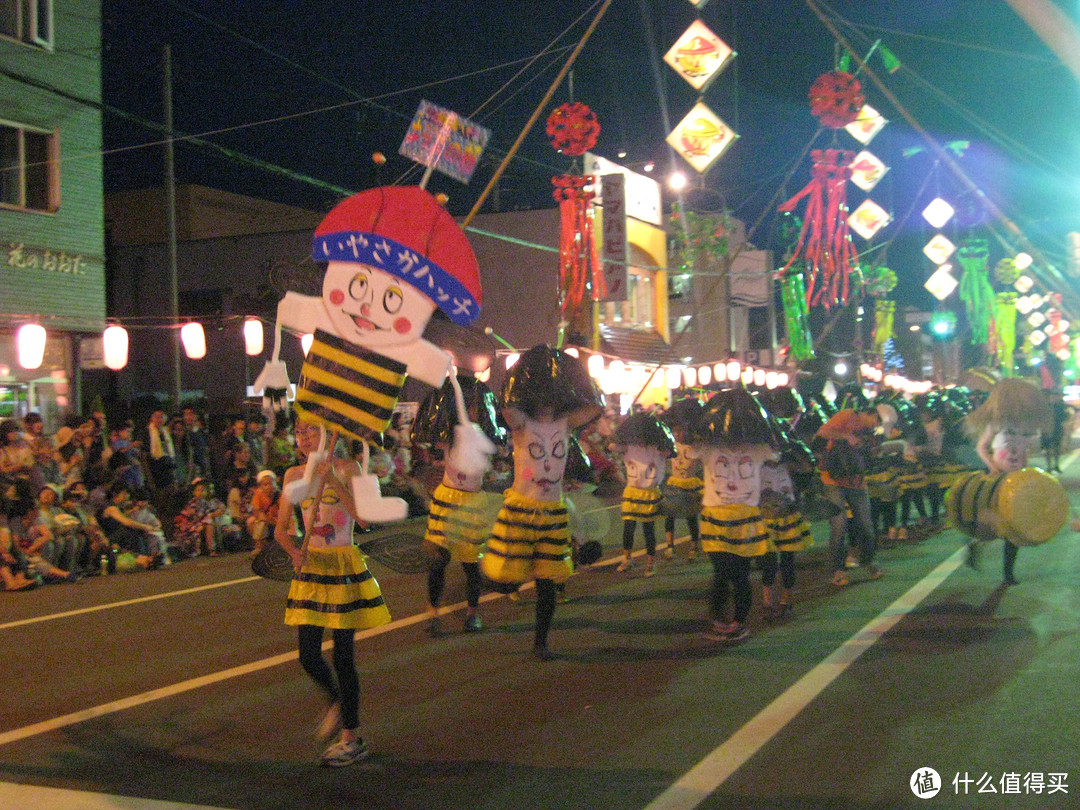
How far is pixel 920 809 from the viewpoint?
14.4 ft

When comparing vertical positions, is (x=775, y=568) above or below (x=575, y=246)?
below

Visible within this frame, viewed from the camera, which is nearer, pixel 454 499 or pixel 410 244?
pixel 410 244

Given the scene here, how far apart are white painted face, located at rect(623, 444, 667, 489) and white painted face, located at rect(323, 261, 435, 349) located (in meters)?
6.46

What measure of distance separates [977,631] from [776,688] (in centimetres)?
231

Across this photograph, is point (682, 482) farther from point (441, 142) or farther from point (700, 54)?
point (700, 54)

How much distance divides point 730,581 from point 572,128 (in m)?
6.20

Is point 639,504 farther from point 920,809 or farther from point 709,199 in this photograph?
point 709,199

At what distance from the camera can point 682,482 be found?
11.6m

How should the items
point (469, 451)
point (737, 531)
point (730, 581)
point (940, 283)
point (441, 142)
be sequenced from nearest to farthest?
1. point (469, 451)
2. point (441, 142)
3. point (737, 531)
4. point (730, 581)
5. point (940, 283)

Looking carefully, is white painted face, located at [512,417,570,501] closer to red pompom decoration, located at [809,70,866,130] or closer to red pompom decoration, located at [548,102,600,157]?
red pompom decoration, located at [548,102,600,157]

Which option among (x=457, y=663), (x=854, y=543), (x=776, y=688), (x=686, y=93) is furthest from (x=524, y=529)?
(x=686, y=93)

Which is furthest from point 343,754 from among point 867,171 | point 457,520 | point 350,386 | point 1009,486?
point 867,171

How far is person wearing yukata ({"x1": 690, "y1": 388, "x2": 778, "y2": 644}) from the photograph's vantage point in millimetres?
7535

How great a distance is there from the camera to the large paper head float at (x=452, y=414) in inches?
309
